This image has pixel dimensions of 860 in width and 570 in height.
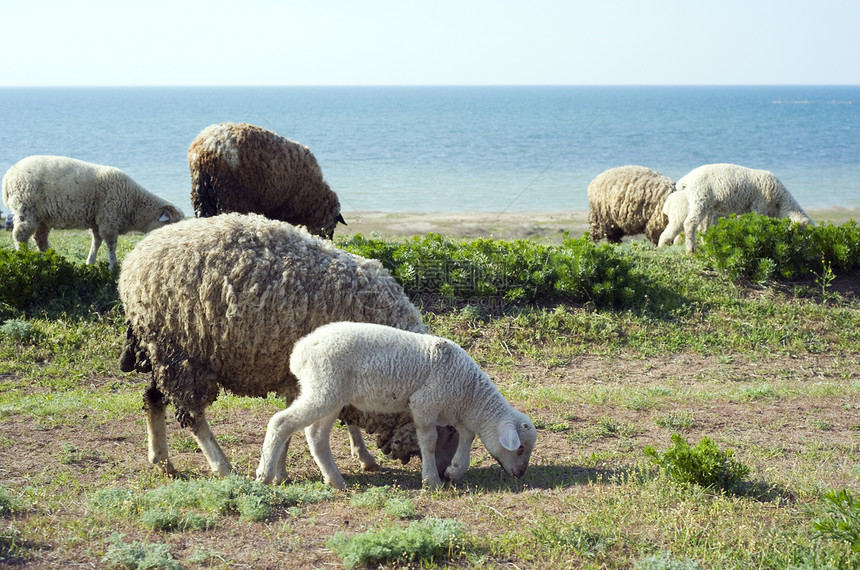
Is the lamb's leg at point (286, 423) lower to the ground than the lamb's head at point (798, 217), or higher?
lower

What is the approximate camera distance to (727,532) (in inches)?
172

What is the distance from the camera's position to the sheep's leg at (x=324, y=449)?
5.55m

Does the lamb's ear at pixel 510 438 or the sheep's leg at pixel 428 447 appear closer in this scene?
the lamb's ear at pixel 510 438

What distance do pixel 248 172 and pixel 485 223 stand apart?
16248 millimetres

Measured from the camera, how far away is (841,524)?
400 cm

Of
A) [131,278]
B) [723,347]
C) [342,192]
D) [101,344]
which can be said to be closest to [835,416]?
[723,347]

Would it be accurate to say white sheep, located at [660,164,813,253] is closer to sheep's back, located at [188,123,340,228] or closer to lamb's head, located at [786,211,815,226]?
lamb's head, located at [786,211,815,226]

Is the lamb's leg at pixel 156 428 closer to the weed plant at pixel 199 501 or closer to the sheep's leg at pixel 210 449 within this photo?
the sheep's leg at pixel 210 449

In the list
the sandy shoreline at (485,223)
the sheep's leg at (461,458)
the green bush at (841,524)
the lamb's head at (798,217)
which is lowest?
the sandy shoreline at (485,223)

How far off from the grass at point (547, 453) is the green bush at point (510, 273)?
0.38 ft

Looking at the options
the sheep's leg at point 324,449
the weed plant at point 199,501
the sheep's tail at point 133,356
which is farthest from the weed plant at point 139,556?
the sheep's tail at point 133,356

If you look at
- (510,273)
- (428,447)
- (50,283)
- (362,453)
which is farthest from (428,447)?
(50,283)

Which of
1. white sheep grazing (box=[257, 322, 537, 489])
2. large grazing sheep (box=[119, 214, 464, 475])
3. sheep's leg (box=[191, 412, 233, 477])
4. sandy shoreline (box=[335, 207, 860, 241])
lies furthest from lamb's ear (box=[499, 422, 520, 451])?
sandy shoreline (box=[335, 207, 860, 241])

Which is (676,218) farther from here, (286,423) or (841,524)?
(841,524)
